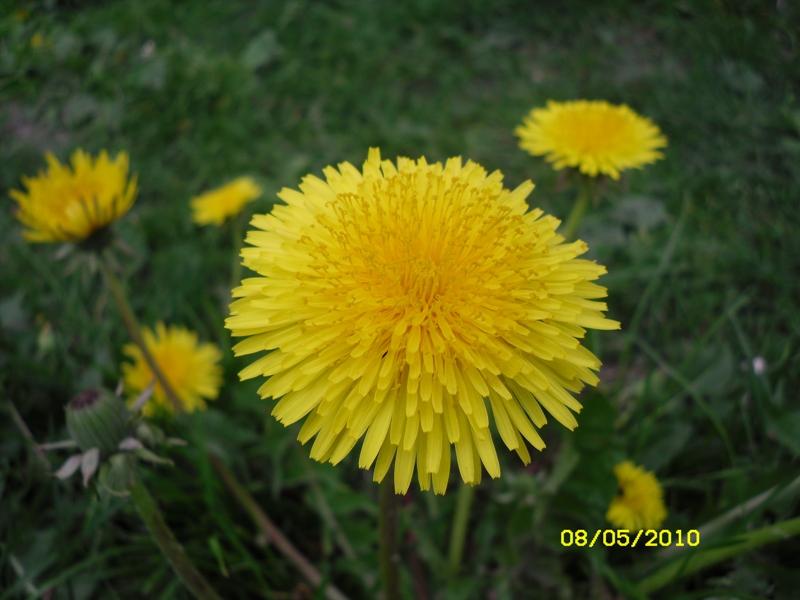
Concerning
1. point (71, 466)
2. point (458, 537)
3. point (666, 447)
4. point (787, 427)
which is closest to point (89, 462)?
point (71, 466)

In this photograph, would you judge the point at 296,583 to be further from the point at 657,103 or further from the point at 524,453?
the point at 657,103

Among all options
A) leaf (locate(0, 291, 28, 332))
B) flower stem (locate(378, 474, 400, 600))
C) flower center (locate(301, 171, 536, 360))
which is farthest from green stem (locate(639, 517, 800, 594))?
leaf (locate(0, 291, 28, 332))

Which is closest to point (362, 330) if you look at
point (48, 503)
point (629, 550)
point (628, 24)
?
point (629, 550)

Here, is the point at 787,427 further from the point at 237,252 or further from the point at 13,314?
the point at 13,314

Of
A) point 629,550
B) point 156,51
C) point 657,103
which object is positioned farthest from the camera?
point 156,51

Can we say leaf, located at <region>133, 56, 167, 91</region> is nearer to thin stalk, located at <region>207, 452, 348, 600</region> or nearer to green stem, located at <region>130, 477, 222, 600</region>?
thin stalk, located at <region>207, 452, 348, 600</region>

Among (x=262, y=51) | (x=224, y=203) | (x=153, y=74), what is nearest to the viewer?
(x=224, y=203)
